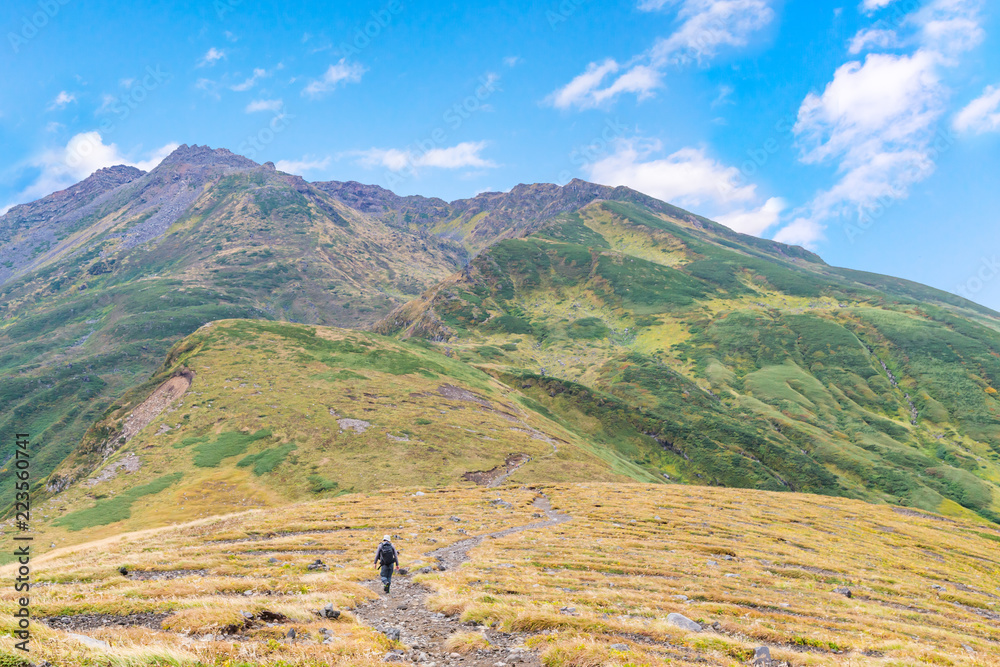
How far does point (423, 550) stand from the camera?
30.3m

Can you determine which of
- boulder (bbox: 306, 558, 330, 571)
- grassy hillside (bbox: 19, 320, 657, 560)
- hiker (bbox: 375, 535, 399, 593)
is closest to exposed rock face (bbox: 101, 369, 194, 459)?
grassy hillside (bbox: 19, 320, 657, 560)

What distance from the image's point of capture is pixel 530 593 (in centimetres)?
1975

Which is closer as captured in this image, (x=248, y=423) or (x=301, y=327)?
(x=248, y=423)

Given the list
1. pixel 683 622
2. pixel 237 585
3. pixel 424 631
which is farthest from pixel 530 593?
pixel 237 585

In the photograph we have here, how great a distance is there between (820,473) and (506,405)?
95.0m

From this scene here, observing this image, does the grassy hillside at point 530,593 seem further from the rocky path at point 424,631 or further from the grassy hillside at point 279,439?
the grassy hillside at point 279,439

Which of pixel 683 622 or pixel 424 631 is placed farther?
pixel 683 622

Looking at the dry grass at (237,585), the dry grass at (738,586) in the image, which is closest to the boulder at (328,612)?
the dry grass at (237,585)

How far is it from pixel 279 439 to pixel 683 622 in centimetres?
7150

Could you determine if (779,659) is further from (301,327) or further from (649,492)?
(301,327)

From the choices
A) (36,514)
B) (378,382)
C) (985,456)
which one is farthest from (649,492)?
(985,456)

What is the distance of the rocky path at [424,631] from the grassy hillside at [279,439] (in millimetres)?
46500

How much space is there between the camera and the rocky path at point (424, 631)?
1300cm

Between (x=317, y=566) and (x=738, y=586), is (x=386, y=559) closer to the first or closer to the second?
(x=317, y=566)
